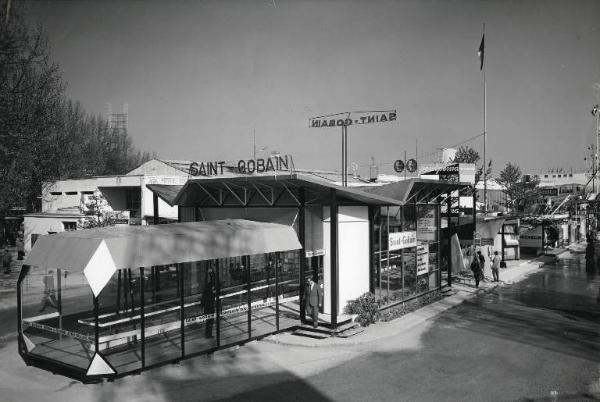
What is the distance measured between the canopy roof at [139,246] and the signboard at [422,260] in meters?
8.17

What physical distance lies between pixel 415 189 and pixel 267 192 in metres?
6.11

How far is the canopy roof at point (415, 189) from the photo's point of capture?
56.6 ft

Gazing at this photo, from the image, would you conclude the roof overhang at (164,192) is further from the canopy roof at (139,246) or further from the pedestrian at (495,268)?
the pedestrian at (495,268)

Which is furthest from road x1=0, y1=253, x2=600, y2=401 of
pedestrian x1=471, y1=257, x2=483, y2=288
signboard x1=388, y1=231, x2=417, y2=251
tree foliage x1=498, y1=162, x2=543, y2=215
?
tree foliage x1=498, y1=162, x2=543, y2=215

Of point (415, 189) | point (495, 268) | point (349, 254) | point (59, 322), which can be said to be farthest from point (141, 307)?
point (495, 268)

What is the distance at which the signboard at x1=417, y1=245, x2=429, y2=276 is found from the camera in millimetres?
19805

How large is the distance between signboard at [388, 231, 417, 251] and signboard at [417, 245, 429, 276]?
66 cm

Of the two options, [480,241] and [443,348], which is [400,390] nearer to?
[443,348]

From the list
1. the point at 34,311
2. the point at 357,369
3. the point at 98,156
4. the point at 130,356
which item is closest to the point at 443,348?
the point at 357,369

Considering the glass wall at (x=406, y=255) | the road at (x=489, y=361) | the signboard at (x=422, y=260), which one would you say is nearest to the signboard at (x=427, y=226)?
the glass wall at (x=406, y=255)

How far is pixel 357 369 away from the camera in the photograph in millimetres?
11430

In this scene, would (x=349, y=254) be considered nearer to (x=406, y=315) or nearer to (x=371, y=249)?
(x=371, y=249)

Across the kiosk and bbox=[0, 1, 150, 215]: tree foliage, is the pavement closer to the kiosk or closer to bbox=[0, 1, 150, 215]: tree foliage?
the kiosk

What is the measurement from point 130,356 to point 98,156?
6366 cm
